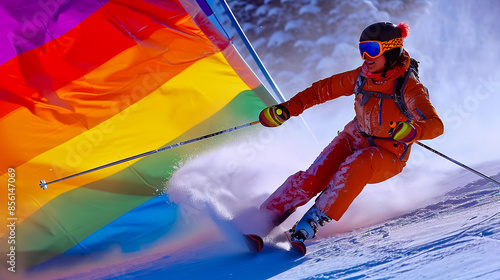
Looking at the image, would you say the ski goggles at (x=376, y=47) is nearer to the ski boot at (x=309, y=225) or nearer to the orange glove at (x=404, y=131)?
the orange glove at (x=404, y=131)

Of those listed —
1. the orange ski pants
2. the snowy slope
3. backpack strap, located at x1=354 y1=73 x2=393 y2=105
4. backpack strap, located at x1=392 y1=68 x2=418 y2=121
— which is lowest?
the snowy slope

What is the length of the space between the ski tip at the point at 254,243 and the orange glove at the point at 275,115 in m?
0.72

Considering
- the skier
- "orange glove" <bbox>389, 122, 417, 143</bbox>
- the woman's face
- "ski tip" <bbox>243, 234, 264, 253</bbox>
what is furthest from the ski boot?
the woman's face

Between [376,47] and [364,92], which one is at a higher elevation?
[376,47]

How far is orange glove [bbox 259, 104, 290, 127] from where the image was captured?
2.70 metres

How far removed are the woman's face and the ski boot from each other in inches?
32.8

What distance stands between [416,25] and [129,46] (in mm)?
3679

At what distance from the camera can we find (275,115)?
2.70 metres

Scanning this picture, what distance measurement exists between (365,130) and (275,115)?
54 cm

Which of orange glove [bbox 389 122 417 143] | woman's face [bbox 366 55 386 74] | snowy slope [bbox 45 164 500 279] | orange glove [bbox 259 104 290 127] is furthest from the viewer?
orange glove [bbox 259 104 290 127]

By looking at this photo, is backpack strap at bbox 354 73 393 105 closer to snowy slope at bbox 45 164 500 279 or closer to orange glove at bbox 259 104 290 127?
orange glove at bbox 259 104 290 127

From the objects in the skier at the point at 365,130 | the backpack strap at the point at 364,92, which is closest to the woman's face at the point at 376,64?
the skier at the point at 365,130

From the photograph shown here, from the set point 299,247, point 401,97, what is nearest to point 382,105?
point 401,97

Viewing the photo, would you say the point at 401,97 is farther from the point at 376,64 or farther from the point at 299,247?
the point at 299,247
